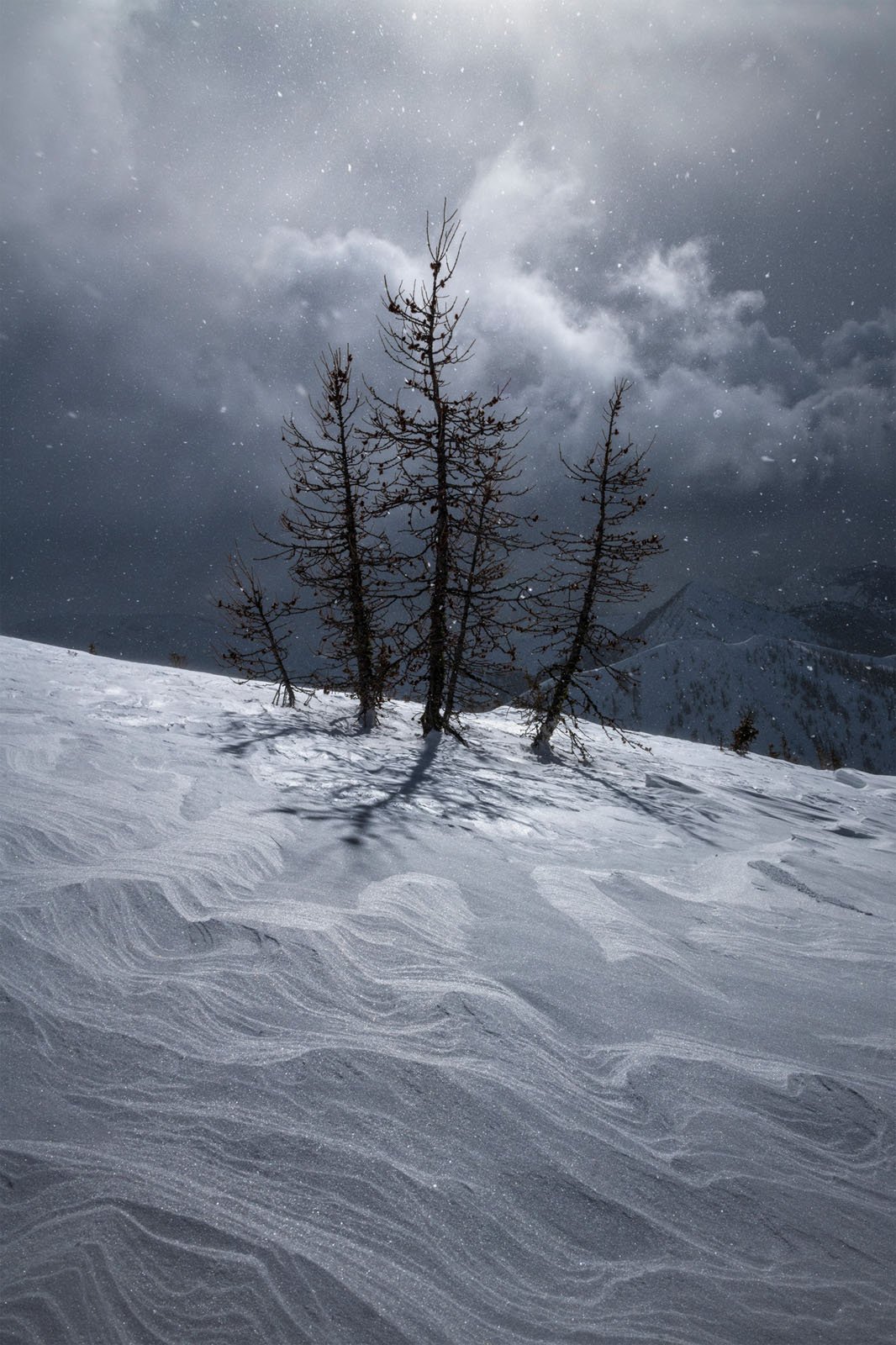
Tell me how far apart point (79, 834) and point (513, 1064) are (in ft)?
8.84

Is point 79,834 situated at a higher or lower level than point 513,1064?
higher

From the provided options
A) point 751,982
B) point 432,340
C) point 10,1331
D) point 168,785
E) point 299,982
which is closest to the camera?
point 10,1331

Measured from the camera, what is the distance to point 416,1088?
1944 mm

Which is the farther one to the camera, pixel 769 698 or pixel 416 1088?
pixel 769 698

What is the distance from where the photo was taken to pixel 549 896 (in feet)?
11.5

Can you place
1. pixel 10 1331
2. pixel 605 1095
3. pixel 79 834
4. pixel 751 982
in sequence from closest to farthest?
pixel 10 1331, pixel 605 1095, pixel 751 982, pixel 79 834

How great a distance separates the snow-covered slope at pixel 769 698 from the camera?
120375 mm

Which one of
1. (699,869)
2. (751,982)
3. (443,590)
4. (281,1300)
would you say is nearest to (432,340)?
(443,590)

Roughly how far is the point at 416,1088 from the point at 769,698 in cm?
15063

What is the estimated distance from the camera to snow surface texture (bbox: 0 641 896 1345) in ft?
4.57

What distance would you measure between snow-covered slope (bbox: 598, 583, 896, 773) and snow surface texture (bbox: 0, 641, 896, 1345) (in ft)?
391

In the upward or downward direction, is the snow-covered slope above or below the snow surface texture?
above

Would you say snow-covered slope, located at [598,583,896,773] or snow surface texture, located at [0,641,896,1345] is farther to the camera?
snow-covered slope, located at [598,583,896,773]

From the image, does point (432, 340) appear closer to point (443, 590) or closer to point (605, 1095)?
point (443, 590)
